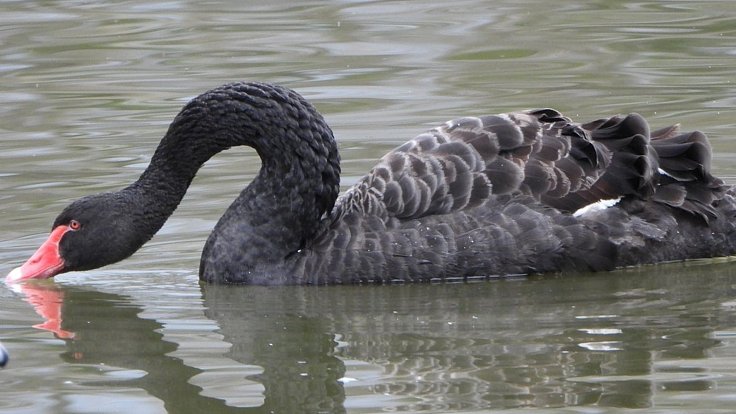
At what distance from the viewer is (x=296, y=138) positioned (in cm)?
857

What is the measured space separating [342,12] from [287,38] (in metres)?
1.13

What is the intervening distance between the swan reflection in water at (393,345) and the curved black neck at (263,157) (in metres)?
0.46

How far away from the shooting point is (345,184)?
10.2 meters

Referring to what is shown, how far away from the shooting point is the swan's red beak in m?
8.30

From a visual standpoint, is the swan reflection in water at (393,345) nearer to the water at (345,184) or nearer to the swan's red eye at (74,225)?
the water at (345,184)

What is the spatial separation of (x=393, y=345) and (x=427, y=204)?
1.50m

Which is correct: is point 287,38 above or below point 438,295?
above

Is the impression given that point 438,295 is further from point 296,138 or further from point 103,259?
point 103,259

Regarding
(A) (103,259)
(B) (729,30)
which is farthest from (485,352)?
(B) (729,30)

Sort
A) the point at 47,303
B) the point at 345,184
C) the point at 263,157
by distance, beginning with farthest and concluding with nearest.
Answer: the point at 345,184
the point at 263,157
the point at 47,303

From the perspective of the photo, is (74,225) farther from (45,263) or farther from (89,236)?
(45,263)

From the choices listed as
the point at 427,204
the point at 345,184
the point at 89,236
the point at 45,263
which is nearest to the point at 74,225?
the point at 89,236

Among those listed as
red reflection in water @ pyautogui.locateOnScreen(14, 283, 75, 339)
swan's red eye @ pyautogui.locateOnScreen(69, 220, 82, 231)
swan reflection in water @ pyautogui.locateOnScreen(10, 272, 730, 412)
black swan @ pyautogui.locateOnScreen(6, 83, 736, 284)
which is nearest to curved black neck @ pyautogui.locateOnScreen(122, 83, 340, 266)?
black swan @ pyautogui.locateOnScreen(6, 83, 736, 284)

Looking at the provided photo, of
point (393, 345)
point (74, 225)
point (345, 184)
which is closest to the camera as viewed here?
point (393, 345)
